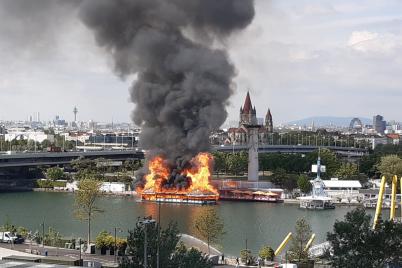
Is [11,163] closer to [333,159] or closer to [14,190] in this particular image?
[14,190]

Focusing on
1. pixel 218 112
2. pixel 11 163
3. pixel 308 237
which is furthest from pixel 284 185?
pixel 308 237

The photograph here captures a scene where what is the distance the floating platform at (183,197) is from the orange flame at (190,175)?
1.24ft

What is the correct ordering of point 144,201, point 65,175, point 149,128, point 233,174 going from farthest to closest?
point 233,174
point 65,175
point 149,128
point 144,201

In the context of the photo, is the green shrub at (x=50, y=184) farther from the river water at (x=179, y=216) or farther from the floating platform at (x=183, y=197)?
the floating platform at (x=183, y=197)

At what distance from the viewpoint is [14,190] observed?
4322cm

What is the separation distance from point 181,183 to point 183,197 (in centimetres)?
214

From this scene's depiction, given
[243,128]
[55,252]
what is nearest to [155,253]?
[55,252]

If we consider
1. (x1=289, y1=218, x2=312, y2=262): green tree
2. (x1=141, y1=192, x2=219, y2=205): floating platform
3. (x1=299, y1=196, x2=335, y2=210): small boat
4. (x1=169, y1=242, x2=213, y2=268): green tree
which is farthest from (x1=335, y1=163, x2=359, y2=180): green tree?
(x1=169, y1=242, x2=213, y2=268): green tree

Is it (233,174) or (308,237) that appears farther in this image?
(233,174)

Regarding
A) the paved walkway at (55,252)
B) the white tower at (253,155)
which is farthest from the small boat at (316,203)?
the paved walkway at (55,252)

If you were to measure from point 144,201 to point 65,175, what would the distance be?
10547 millimetres

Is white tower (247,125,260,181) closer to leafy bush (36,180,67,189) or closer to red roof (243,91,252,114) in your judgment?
leafy bush (36,180,67,189)

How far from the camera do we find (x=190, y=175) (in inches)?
1551

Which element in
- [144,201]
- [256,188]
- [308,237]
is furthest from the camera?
[256,188]
